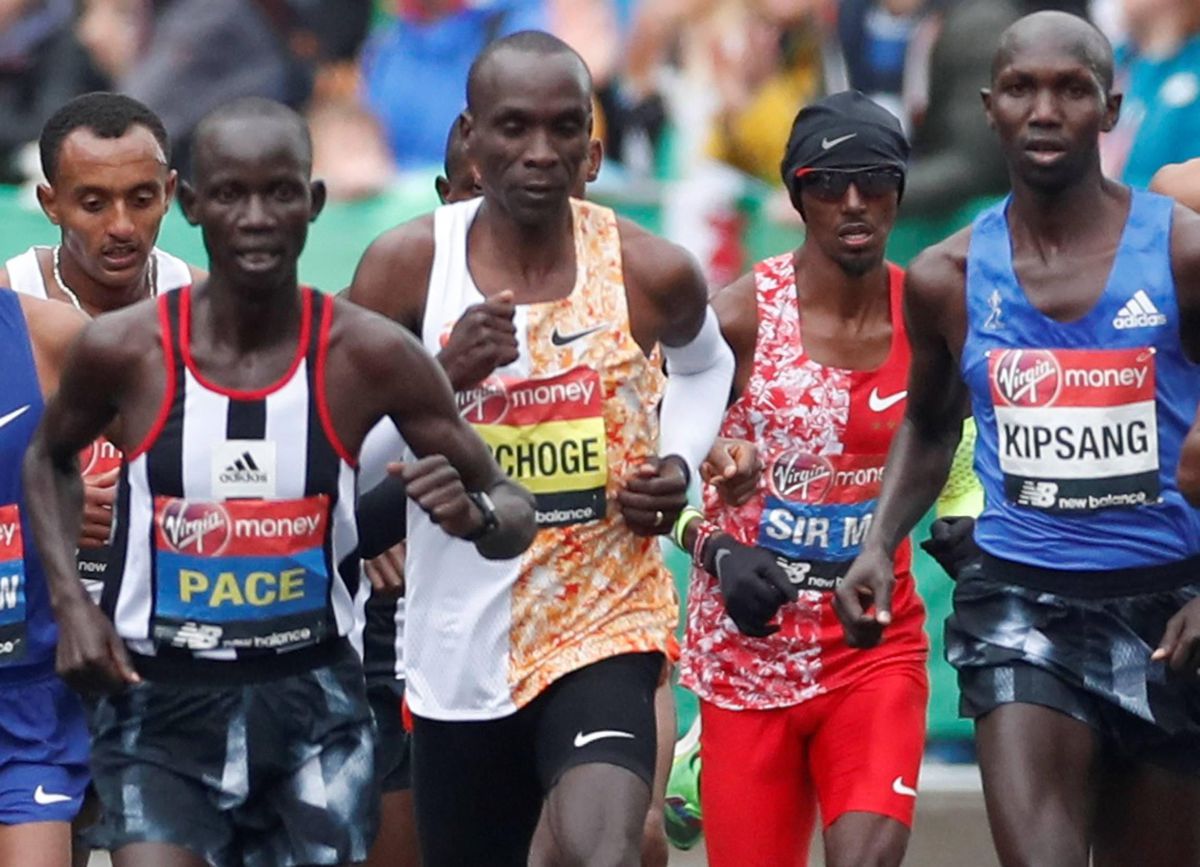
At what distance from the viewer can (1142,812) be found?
6.96 m

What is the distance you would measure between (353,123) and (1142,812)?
399cm

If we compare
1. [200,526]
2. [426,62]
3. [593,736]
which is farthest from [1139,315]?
[426,62]

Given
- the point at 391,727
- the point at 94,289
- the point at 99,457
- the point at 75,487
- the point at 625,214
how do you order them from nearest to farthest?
1. the point at 75,487
2. the point at 99,457
3. the point at 94,289
4. the point at 391,727
5. the point at 625,214

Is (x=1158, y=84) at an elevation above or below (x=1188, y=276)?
above

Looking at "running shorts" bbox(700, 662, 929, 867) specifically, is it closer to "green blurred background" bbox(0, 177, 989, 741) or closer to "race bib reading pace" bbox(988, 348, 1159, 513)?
"race bib reading pace" bbox(988, 348, 1159, 513)

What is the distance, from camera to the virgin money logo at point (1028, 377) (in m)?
6.79

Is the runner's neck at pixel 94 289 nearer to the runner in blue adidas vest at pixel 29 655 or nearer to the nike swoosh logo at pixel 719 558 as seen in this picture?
the runner in blue adidas vest at pixel 29 655

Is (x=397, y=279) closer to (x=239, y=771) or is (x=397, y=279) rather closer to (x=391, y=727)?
(x=239, y=771)

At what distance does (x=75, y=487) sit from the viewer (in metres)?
6.41

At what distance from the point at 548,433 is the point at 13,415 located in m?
1.20

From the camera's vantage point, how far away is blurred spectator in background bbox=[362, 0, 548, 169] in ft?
31.9

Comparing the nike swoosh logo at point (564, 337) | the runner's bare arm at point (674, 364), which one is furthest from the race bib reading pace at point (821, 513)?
the nike swoosh logo at point (564, 337)

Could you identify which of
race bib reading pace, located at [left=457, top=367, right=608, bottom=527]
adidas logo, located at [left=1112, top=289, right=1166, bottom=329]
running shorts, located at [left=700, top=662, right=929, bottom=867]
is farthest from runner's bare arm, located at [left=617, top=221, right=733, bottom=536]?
adidas logo, located at [left=1112, top=289, right=1166, bottom=329]

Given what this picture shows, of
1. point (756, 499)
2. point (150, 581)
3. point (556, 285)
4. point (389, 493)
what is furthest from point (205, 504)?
point (756, 499)
